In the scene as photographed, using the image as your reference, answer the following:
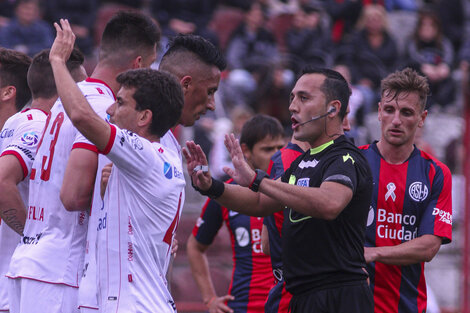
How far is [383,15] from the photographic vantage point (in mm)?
14984

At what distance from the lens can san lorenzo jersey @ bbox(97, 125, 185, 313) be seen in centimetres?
440

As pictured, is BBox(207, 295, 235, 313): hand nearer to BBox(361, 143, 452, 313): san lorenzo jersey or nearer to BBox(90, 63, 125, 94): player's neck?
BBox(361, 143, 452, 313): san lorenzo jersey

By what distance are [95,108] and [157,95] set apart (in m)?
0.53

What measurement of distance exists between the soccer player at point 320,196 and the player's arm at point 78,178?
645mm

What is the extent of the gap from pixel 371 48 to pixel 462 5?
10.2ft

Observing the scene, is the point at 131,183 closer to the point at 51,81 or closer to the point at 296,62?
the point at 51,81

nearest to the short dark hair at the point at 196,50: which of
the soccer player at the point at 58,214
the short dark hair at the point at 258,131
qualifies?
the soccer player at the point at 58,214

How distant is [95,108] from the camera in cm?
490

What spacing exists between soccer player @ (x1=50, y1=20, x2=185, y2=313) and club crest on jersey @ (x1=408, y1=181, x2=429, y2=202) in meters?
2.00

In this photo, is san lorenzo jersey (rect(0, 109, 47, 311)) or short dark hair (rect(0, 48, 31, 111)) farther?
short dark hair (rect(0, 48, 31, 111))

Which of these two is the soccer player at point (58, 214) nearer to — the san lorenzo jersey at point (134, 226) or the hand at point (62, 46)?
the san lorenzo jersey at point (134, 226)

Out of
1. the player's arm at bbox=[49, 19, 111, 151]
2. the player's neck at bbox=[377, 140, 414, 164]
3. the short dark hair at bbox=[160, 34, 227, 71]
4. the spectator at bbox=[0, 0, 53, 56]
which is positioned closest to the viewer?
the player's arm at bbox=[49, 19, 111, 151]

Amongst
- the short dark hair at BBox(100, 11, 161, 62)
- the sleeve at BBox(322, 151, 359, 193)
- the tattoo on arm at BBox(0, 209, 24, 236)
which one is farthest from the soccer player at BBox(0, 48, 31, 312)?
the sleeve at BBox(322, 151, 359, 193)

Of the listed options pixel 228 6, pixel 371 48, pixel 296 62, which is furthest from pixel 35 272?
pixel 228 6
